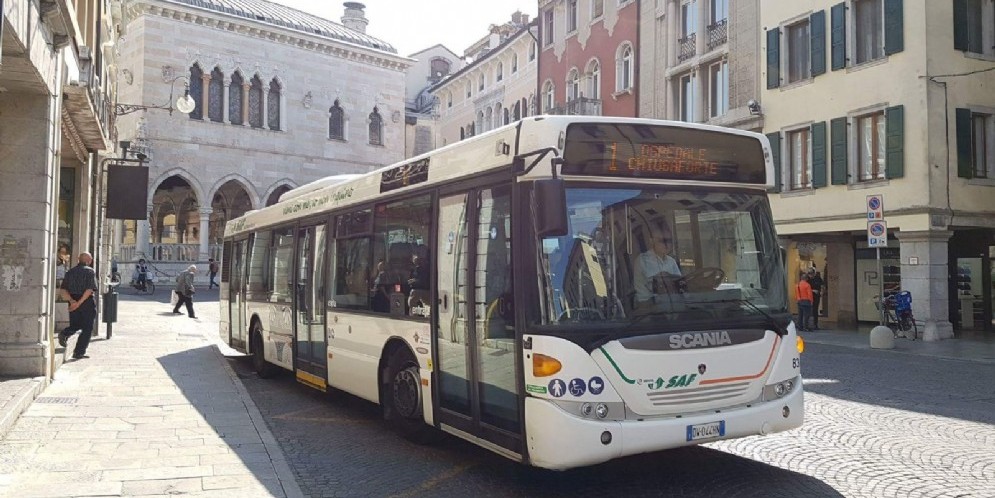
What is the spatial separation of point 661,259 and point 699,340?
2.03 ft

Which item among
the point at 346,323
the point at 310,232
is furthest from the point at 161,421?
the point at 310,232

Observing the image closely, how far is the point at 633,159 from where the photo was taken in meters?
6.11

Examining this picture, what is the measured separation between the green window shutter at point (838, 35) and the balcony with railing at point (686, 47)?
634cm

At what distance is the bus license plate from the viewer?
5798 mm

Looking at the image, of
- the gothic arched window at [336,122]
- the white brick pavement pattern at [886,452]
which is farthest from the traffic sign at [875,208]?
the gothic arched window at [336,122]

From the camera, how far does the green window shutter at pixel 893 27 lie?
20.4m

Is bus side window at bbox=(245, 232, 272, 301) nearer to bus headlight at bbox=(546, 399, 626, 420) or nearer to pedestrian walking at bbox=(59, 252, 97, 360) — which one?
pedestrian walking at bbox=(59, 252, 97, 360)

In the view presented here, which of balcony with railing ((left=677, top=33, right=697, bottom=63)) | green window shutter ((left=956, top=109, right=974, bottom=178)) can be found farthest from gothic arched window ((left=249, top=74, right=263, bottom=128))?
green window shutter ((left=956, top=109, right=974, bottom=178))

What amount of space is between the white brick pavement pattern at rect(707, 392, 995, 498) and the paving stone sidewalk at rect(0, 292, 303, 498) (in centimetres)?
395

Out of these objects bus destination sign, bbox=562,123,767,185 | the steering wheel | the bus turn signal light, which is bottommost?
the bus turn signal light

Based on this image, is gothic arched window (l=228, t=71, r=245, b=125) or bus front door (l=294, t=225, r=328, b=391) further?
gothic arched window (l=228, t=71, r=245, b=125)

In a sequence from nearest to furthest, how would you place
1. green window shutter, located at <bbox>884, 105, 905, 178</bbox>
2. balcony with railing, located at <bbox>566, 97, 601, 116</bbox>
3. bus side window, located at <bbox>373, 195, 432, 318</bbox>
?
bus side window, located at <bbox>373, 195, 432, 318</bbox>, green window shutter, located at <bbox>884, 105, 905, 178</bbox>, balcony with railing, located at <bbox>566, 97, 601, 116</bbox>

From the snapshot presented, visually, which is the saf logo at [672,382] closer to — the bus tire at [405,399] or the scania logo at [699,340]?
the scania logo at [699,340]

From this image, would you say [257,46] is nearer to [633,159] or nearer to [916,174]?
[916,174]
